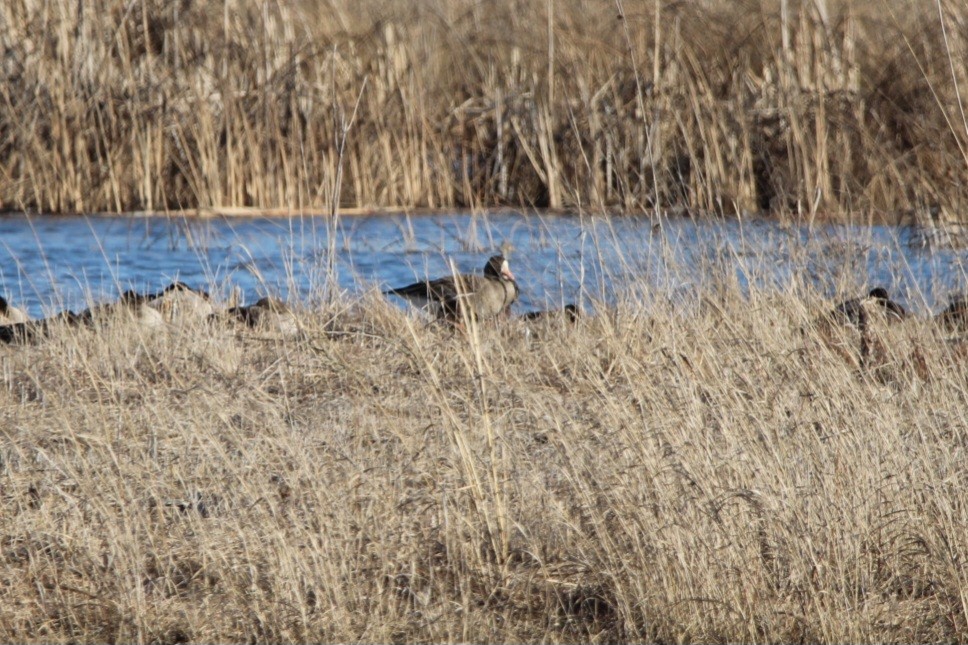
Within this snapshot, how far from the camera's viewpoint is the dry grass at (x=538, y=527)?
2949 millimetres

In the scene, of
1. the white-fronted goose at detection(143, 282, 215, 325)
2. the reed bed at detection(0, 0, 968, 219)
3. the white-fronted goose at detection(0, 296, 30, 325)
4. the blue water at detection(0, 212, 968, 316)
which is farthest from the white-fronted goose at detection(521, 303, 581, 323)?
the reed bed at detection(0, 0, 968, 219)

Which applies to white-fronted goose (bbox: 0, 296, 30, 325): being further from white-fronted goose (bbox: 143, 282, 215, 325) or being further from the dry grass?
the dry grass

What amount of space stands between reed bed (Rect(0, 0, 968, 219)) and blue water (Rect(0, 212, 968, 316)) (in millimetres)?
417

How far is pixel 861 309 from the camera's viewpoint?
5074 mm

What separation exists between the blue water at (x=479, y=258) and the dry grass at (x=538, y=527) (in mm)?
1228

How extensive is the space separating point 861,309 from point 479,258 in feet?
13.9

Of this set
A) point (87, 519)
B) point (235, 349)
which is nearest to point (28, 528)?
point (87, 519)

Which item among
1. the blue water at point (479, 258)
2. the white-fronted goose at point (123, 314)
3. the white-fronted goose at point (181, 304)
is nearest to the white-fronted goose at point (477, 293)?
the blue water at point (479, 258)

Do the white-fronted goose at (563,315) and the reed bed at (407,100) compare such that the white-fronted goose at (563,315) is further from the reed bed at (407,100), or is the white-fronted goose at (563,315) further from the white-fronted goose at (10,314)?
the reed bed at (407,100)

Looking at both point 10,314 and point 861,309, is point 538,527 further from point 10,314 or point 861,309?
point 10,314

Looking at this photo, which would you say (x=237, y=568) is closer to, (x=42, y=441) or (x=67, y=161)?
(x=42, y=441)

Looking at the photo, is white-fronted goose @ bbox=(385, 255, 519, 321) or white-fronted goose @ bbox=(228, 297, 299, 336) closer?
white-fronted goose @ bbox=(228, 297, 299, 336)

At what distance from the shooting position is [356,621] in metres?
2.92

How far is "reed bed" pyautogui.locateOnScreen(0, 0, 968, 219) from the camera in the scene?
9.68 metres
